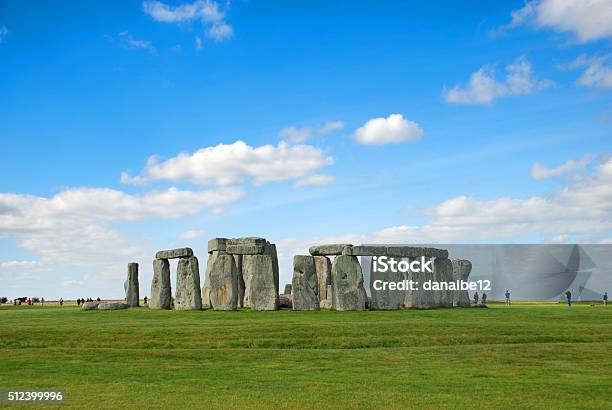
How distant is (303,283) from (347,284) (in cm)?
184

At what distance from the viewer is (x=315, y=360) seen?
16.9 metres

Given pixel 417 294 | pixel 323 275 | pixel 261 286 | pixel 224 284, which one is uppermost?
pixel 323 275

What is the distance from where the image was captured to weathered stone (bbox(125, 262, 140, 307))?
35.2 m

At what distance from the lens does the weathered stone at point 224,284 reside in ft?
98.1

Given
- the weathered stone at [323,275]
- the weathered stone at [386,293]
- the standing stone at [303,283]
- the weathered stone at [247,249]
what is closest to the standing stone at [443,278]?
the weathered stone at [386,293]

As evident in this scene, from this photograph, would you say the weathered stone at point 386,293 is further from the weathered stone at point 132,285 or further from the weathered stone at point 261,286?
the weathered stone at point 132,285

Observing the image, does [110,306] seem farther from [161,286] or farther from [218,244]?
[218,244]

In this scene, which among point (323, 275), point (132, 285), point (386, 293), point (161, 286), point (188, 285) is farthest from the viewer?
point (132, 285)

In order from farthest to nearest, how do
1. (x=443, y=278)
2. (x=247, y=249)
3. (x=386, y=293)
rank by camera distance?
(x=443, y=278) → (x=386, y=293) → (x=247, y=249)

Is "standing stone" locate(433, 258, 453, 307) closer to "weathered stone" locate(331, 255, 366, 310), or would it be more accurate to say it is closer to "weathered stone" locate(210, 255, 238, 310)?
"weathered stone" locate(331, 255, 366, 310)

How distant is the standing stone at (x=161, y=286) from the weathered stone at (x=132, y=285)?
230 cm

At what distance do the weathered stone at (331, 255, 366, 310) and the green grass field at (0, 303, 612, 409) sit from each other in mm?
2725

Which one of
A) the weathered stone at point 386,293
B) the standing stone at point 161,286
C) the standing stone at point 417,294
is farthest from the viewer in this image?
the standing stone at point 161,286

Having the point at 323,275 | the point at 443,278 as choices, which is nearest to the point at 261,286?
the point at 323,275
